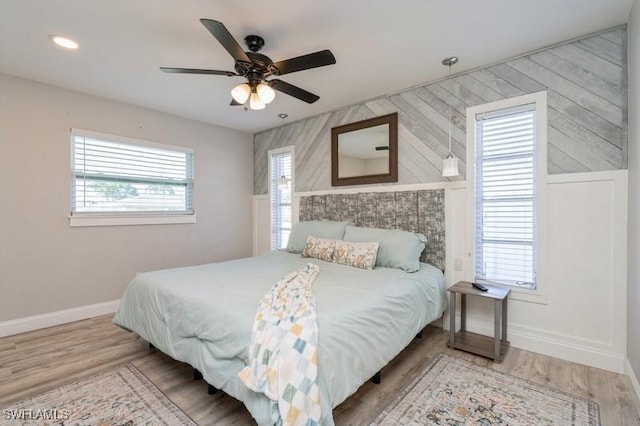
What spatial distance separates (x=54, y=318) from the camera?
3.12 meters

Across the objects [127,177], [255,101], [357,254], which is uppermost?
[255,101]

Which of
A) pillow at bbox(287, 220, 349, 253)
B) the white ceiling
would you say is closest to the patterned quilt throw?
pillow at bbox(287, 220, 349, 253)

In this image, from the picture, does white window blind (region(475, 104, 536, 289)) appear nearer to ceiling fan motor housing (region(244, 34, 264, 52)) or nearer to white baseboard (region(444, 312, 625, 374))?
white baseboard (region(444, 312, 625, 374))

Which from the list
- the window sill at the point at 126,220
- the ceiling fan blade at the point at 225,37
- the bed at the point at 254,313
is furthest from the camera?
the window sill at the point at 126,220

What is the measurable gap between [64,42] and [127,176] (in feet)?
5.47

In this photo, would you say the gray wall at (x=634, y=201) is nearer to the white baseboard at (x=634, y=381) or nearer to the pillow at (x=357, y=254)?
the white baseboard at (x=634, y=381)

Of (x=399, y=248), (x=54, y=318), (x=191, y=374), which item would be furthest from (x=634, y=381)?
(x=54, y=318)

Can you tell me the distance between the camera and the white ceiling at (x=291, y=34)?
6.40 ft

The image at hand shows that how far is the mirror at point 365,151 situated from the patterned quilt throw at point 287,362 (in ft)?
7.37

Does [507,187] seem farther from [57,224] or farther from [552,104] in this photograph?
[57,224]

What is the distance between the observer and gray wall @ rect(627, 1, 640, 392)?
1851mm

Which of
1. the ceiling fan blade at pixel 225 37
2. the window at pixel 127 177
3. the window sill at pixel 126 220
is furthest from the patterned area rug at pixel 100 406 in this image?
the ceiling fan blade at pixel 225 37

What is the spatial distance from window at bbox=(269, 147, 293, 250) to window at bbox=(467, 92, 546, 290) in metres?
2.65

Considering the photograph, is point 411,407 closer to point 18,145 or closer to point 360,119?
point 360,119
